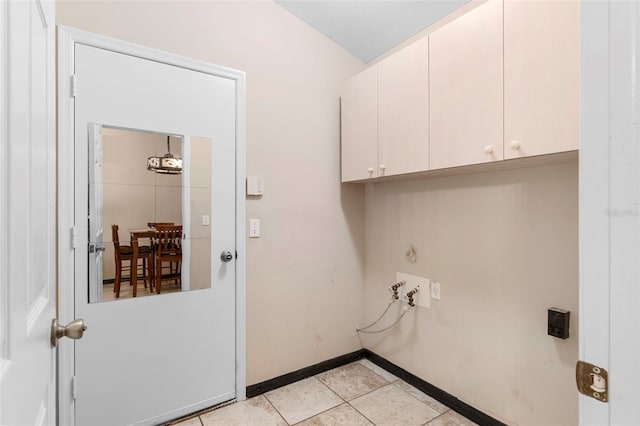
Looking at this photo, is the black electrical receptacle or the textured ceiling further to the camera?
the textured ceiling

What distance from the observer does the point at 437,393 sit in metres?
2.05

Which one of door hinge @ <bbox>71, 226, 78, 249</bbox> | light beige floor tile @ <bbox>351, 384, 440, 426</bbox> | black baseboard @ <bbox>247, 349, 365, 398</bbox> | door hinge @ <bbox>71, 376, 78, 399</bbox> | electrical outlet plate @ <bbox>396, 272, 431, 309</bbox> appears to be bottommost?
light beige floor tile @ <bbox>351, 384, 440, 426</bbox>

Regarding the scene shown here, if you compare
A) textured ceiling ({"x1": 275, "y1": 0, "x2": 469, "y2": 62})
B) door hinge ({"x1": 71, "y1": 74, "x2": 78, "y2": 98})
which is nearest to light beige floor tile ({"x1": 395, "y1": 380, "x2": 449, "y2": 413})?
textured ceiling ({"x1": 275, "y1": 0, "x2": 469, "y2": 62})

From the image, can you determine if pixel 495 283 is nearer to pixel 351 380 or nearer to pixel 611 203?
pixel 351 380

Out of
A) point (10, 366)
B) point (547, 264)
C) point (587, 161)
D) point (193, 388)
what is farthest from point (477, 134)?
point (193, 388)

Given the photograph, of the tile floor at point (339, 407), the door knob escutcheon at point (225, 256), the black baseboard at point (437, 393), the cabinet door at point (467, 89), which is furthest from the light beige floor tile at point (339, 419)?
the cabinet door at point (467, 89)

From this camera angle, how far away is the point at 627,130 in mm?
519

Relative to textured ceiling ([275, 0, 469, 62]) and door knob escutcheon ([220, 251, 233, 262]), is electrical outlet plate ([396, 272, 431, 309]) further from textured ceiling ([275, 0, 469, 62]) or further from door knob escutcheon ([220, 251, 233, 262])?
textured ceiling ([275, 0, 469, 62])

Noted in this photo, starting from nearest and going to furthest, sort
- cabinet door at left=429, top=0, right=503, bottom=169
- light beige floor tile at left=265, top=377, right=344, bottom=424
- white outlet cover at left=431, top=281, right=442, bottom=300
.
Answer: cabinet door at left=429, top=0, right=503, bottom=169 < light beige floor tile at left=265, top=377, right=344, bottom=424 < white outlet cover at left=431, top=281, right=442, bottom=300

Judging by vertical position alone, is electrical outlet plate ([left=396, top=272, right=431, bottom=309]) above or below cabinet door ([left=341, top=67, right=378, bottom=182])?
below

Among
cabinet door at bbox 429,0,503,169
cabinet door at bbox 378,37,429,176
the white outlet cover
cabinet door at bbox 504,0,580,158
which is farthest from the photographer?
the white outlet cover

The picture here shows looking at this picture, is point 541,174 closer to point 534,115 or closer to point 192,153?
point 534,115

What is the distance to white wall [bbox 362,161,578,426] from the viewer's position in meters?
1.52

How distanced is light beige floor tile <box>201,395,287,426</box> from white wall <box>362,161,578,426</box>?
0.97 meters
